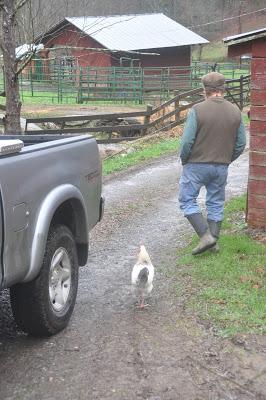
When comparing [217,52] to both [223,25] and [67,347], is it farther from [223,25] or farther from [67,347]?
[67,347]

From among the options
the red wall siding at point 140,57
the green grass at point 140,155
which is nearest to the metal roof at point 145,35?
the red wall siding at point 140,57

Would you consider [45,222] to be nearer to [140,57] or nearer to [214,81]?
[214,81]

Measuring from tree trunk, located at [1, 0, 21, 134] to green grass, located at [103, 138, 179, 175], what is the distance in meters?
2.90

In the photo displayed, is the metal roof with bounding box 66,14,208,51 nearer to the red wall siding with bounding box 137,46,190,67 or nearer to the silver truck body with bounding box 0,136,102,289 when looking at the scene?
the red wall siding with bounding box 137,46,190,67

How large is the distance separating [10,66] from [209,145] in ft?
15.3

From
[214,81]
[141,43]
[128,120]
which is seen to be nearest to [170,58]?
[141,43]

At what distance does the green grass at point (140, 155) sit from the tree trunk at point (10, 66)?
290 centimetres

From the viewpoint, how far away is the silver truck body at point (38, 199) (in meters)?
3.34

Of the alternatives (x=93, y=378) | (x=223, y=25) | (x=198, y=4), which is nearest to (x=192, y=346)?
(x=93, y=378)

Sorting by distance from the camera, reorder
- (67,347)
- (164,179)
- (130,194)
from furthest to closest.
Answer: (164,179)
(130,194)
(67,347)

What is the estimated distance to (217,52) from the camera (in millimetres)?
76812

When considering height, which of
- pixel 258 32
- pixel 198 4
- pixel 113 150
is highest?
pixel 198 4

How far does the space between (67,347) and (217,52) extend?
7667cm

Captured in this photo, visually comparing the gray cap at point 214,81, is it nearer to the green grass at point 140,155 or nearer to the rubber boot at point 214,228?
the rubber boot at point 214,228
